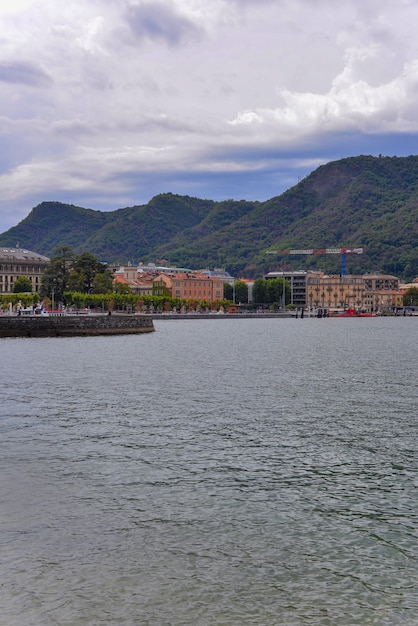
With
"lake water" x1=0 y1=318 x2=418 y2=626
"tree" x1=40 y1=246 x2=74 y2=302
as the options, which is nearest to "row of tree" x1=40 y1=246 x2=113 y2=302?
"tree" x1=40 y1=246 x2=74 y2=302

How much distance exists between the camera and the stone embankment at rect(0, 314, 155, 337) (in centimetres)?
9519

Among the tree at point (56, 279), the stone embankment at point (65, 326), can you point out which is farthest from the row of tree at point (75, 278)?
the stone embankment at point (65, 326)

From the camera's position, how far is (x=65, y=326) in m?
98.5

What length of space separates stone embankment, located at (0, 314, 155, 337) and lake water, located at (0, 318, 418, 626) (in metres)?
55.1

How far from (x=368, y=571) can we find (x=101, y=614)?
539 cm

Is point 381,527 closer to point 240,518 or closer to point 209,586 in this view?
point 240,518

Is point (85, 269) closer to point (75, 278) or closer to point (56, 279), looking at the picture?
point (75, 278)

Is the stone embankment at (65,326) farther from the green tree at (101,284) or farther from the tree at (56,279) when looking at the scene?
the tree at (56,279)

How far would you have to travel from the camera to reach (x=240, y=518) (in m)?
18.3

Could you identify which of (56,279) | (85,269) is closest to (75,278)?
(85,269)

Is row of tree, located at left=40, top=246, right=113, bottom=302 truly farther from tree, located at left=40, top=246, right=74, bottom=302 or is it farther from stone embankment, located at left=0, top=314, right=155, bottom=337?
stone embankment, located at left=0, top=314, right=155, bottom=337

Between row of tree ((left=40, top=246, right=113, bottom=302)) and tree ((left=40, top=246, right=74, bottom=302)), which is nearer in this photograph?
row of tree ((left=40, top=246, right=113, bottom=302))

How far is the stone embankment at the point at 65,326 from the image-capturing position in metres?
95.2

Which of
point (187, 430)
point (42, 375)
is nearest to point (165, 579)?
point (187, 430)
